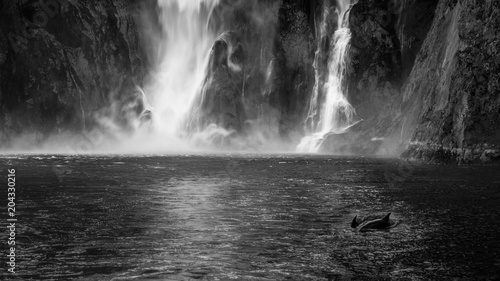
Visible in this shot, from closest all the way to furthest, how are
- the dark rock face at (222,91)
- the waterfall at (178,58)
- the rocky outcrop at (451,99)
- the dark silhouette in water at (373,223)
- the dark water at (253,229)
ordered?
the dark water at (253,229)
the dark silhouette in water at (373,223)
the rocky outcrop at (451,99)
the dark rock face at (222,91)
the waterfall at (178,58)

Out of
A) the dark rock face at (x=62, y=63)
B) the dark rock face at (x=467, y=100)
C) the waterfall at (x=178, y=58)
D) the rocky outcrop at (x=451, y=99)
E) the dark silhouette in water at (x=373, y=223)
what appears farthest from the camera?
the waterfall at (x=178, y=58)

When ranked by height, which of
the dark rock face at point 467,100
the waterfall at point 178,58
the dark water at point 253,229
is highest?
the waterfall at point 178,58

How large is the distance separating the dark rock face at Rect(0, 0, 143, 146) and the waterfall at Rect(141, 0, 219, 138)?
3571 millimetres

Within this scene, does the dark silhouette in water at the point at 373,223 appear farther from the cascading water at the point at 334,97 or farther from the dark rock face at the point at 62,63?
the dark rock face at the point at 62,63

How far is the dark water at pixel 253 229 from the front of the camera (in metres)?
14.4

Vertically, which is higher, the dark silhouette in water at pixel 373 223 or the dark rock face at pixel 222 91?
the dark rock face at pixel 222 91

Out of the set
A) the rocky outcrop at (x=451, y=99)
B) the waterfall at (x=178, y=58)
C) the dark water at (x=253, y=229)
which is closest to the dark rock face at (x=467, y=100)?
the rocky outcrop at (x=451, y=99)

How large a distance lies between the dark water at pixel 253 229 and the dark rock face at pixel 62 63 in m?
50.2

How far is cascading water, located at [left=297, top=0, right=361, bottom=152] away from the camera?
79.3 m

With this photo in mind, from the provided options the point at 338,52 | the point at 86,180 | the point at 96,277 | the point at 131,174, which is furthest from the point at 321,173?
the point at 338,52

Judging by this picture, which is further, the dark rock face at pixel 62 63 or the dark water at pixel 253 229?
the dark rock face at pixel 62 63

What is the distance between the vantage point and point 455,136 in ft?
155

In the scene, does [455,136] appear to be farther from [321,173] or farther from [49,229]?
[49,229]

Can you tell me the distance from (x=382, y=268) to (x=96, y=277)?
264 inches
